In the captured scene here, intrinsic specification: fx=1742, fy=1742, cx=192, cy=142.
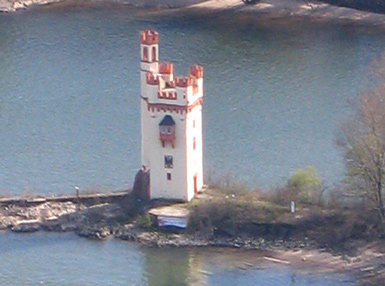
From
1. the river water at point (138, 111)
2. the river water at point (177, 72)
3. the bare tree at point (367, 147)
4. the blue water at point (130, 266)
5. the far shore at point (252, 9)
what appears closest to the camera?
the blue water at point (130, 266)

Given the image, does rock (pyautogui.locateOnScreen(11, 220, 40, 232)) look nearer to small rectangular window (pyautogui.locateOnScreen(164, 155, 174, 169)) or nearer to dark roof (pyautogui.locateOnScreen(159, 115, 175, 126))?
small rectangular window (pyautogui.locateOnScreen(164, 155, 174, 169))

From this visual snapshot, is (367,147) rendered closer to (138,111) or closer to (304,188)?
(304,188)

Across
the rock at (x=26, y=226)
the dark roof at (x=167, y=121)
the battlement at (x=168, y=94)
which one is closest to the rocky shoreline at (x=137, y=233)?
the rock at (x=26, y=226)

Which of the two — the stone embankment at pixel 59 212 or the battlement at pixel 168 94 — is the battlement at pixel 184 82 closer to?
the battlement at pixel 168 94

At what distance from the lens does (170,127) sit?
2517 inches

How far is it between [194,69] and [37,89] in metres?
19.2

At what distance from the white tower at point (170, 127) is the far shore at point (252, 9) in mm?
34385

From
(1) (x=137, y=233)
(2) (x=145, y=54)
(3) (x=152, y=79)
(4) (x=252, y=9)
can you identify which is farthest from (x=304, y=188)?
(4) (x=252, y=9)

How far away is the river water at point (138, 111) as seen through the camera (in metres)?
61.4

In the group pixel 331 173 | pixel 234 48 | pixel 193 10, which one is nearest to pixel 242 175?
pixel 331 173

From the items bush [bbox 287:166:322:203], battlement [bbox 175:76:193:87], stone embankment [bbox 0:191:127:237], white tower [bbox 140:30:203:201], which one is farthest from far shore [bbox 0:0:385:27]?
battlement [bbox 175:76:193:87]

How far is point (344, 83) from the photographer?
8325cm

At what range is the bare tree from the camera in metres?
61.8

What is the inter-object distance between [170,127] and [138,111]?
14242 millimetres
